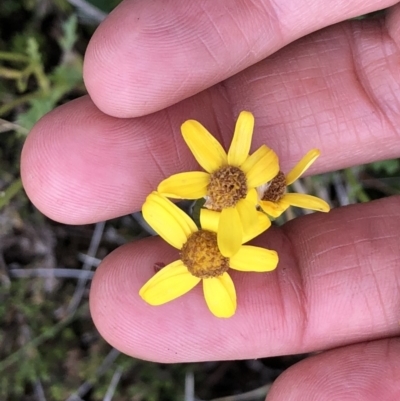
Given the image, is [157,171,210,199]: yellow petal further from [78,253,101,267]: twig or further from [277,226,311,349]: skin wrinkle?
[78,253,101,267]: twig

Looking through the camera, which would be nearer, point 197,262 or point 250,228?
point 250,228

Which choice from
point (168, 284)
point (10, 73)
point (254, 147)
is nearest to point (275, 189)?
point (254, 147)

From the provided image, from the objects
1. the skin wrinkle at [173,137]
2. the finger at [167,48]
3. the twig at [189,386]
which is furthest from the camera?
the twig at [189,386]

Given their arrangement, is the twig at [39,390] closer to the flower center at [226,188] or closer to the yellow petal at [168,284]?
the yellow petal at [168,284]

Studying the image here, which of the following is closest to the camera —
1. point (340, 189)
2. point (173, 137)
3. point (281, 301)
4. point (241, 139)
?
point (241, 139)

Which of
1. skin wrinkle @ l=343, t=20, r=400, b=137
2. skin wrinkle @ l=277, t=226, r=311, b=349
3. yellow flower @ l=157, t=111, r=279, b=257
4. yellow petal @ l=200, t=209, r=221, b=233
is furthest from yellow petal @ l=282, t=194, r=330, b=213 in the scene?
skin wrinkle @ l=343, t=20, r=400, b=137

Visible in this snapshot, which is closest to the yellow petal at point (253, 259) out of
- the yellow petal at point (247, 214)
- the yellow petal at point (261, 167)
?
the yellow petal at point (247, 214)

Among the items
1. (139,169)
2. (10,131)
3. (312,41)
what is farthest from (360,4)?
(10,131)

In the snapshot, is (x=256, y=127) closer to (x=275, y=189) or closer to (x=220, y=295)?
(x=275, y=189)
